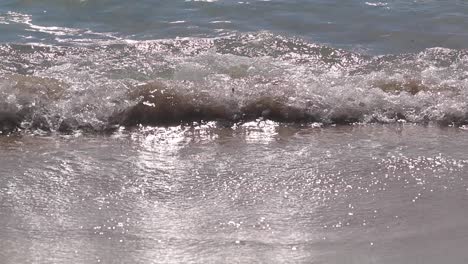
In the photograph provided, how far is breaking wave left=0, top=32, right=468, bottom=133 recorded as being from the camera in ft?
15.6

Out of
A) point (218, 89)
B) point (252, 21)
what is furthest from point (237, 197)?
point (252, 21)

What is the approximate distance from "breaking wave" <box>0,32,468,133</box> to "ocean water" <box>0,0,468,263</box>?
16mm

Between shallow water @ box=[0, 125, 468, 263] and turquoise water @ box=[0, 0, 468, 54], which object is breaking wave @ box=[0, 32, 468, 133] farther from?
turquoise water @ box=[0, 0, 468, 54]

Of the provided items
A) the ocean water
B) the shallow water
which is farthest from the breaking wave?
the shallow water

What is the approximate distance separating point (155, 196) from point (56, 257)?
0.72 meters

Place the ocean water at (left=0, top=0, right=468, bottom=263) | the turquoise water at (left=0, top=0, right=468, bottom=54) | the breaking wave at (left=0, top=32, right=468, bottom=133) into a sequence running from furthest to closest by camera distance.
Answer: the turquoise water at (left=0, top=0, right=468, bottom=54) < the breaking wave at (left=0, top=32, right=468, bottom=133) < the ocean water at (left=0, top=0, right=468, bottom=263)

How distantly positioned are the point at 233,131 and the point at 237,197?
1289 millimetres

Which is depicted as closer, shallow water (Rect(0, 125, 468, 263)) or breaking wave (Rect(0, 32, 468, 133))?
shallow water (Rect(0, 125, 468, 263))

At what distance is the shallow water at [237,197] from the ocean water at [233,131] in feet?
0.04

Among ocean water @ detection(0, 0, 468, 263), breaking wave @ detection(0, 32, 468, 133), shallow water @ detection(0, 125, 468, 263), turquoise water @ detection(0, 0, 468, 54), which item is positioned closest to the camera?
shallow water @ detection(0, 125, 468, 263)

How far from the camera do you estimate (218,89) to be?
5090 mm

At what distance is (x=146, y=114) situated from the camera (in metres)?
4.77

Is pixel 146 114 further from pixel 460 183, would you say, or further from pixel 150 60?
pixel 460 183

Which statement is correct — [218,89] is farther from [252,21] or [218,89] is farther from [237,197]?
[252,21]
